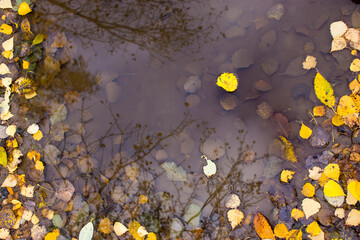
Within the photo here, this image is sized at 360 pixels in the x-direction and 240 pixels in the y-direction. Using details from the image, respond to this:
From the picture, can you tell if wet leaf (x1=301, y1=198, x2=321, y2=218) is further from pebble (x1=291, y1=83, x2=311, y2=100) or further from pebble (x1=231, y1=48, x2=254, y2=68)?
pebble (x1=231, y1=48, x2=254, y2=68)

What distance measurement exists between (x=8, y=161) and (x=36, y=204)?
40cm

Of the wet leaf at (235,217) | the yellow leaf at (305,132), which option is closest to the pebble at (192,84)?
the yellow leaf at (305,132)

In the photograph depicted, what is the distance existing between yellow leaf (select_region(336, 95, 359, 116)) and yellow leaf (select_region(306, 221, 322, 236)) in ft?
2.61

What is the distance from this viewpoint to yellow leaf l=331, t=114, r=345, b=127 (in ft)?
5.64

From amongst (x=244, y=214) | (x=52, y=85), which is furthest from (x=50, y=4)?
(x=244, y=214)

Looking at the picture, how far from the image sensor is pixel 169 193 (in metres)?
1.84

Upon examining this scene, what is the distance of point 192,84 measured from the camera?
183cm

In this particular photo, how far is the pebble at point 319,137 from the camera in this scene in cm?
173

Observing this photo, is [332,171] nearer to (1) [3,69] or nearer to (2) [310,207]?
(2) [310,207]

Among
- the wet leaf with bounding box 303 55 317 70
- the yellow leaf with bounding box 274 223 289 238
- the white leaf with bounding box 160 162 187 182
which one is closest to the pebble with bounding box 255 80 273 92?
the wet leaf with bounding box 303 55 317 70

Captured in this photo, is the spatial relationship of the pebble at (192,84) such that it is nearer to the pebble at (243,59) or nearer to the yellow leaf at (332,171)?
the pebble at (243,59)

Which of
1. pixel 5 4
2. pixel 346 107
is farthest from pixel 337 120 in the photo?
pixel 5 4

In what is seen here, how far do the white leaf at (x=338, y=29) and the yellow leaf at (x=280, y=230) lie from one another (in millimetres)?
1408

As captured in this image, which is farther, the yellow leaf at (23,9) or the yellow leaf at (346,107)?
the yellow leaf at (23,9)
